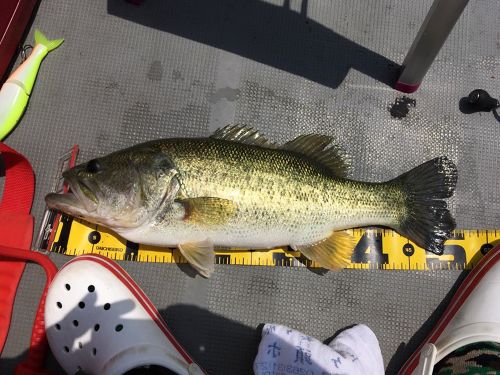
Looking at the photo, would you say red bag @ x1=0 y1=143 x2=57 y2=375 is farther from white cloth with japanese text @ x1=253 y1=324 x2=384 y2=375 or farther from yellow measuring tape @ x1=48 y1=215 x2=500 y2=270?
white cloth with japanese text @ x1=253 y1=324 x2=384 y2=375

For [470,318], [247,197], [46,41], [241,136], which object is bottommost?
[470,318]

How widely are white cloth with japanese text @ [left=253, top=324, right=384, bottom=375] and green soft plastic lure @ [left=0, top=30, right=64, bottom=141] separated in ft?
6.49

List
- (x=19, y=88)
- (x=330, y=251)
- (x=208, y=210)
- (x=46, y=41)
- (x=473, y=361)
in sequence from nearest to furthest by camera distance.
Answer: (x=208, y=210) → (x=473, y=361) → (x=330, y=251) → (x=19, y=88) → (x=46, y=41)

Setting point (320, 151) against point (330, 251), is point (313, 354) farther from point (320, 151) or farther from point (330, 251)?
point (320, 151)

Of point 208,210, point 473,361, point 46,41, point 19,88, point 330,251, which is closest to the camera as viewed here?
point 208,210

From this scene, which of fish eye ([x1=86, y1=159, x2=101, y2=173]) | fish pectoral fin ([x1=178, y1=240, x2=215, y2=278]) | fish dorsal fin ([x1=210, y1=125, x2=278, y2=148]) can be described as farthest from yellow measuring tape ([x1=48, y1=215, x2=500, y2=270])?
fish dorsal fin ([x1=210, y1=125, x2=278, y2=148])

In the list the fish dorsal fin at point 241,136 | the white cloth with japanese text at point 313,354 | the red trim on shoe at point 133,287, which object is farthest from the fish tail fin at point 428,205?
the red trim on shoe at point 133,287

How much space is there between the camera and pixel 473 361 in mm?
2117

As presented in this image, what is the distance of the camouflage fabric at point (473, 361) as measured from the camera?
206 cm

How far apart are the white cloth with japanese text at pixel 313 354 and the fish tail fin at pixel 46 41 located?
2208 millimetres

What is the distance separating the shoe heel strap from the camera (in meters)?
2.00

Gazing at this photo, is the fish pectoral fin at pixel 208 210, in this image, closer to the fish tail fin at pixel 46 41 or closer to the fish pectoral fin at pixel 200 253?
the fish pectoral fin at pixel 200 253

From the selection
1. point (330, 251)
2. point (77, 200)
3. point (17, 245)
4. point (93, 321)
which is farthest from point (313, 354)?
point (17, 245)

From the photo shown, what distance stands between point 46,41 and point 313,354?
2517 mm
